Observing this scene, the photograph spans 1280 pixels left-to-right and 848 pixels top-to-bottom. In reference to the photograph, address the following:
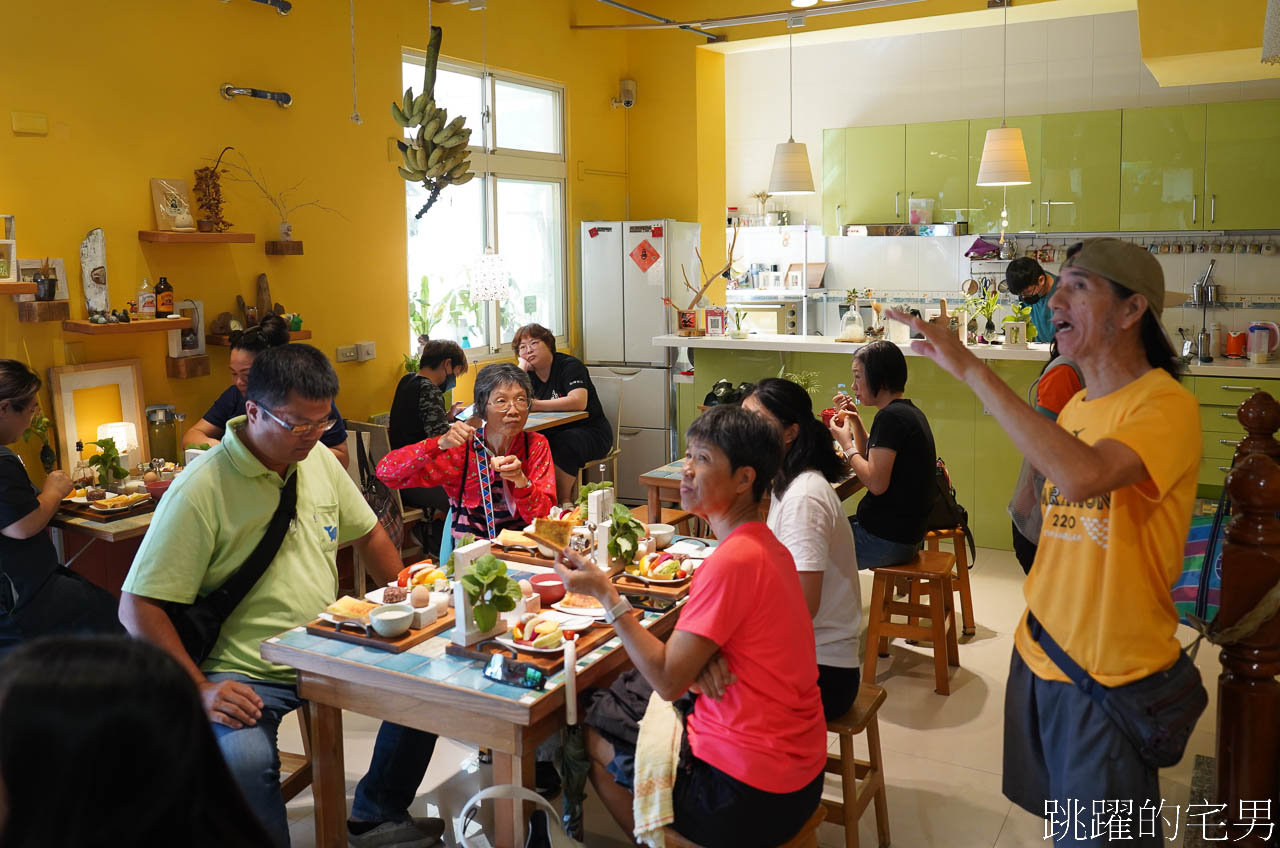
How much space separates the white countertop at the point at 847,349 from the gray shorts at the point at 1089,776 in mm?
3761

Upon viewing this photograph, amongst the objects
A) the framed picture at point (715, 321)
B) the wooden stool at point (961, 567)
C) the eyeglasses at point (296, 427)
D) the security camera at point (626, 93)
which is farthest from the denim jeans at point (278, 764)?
the security camera at point (626, 93)

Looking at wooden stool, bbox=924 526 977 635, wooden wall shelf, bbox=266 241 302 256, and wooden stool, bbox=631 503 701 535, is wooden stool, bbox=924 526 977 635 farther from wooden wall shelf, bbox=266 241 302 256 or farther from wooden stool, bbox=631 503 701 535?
wooden wall shelf, bbox=266 241 302 256

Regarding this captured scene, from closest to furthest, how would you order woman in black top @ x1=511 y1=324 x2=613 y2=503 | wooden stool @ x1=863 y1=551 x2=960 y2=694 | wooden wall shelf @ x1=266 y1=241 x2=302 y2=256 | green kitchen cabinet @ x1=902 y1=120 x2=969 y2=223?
wooden stool @ x1=863 y1=551 x2=960 y2=694, wooden wall shelf @ x1=266 y1=241 x2=302 y2=256, woman in black top @ x1=511 y1=324 x2=613 y2=503, green kitchen cabinet @ x1=902 y1=120 x2=969 y2=223

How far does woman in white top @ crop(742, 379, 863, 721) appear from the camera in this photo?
2.87 metres

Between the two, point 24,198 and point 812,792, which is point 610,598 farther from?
point 24,198

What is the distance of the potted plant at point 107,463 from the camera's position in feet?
14.1

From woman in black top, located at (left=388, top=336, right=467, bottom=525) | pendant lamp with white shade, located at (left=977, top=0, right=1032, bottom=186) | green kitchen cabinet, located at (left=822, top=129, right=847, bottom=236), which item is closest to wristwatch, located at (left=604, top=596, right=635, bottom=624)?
woman in black top, located at (left=388, top=336, right=467, bottom=525)

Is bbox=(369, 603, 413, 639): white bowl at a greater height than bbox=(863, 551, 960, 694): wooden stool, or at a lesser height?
greater

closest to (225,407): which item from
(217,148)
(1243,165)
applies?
(217,148)

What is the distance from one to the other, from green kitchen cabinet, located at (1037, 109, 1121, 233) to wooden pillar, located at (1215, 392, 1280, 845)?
6.71 m

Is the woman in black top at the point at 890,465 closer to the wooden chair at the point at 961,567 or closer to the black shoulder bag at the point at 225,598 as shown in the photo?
the wooden chair at the point at 961,567

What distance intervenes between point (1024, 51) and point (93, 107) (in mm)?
7080

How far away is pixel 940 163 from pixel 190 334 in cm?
614

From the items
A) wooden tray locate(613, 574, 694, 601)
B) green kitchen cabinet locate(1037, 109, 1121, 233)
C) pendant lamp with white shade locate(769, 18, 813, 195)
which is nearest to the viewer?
wooden tray locate(613, 574, 694, 601)
